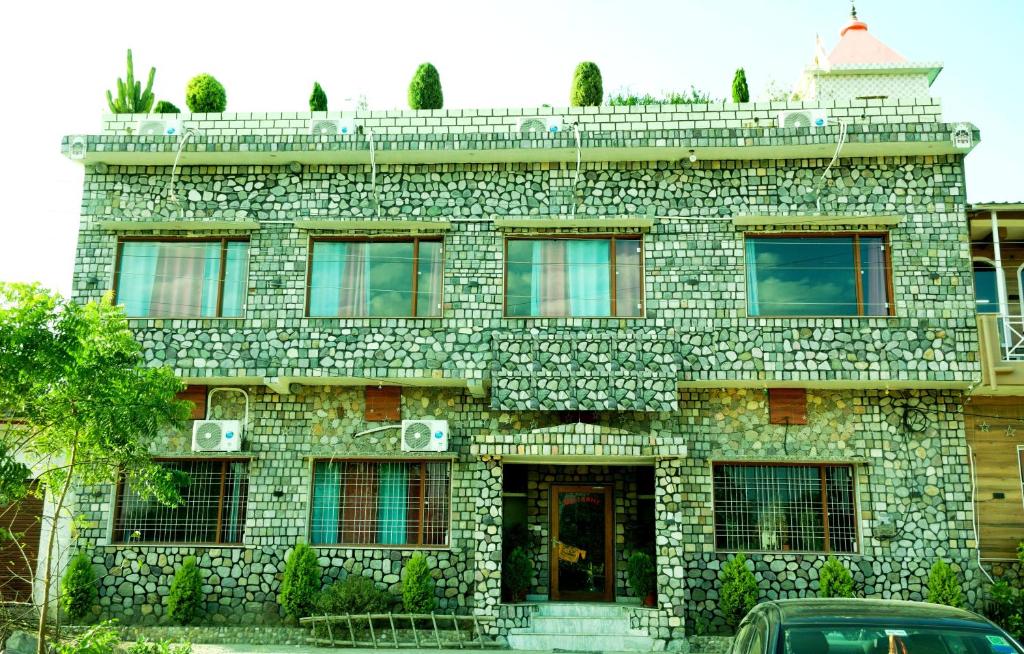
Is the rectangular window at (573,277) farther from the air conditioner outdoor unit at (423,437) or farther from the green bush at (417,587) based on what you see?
the green bush at (417,587)

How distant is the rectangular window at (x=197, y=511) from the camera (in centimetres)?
1598

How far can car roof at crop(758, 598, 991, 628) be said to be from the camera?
6.05m

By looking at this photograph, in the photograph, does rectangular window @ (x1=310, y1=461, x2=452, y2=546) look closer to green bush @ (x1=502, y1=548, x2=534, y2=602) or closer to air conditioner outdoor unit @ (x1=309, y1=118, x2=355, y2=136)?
green bush @ (x1=502, y1=548, x2=534, y2=602)

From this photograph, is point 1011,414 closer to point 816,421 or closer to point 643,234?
point 816,421

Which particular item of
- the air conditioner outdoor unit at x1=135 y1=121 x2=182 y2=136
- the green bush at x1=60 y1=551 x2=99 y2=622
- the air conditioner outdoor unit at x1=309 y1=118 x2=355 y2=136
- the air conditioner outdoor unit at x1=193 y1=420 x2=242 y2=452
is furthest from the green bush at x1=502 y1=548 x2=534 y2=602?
the air conditioner outdoor unit at x1=135 y1=121 x2=182 y2=136

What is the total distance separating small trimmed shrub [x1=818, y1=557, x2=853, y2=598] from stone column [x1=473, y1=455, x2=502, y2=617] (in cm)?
A: 507

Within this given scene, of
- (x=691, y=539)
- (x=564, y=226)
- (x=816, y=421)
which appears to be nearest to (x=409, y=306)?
(x=564, y=226)

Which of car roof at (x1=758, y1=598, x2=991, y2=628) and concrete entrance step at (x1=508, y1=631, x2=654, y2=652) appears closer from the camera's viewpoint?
car roof at (x1=758, y1=598, x2=991, y2=628)

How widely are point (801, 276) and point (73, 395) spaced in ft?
37.0

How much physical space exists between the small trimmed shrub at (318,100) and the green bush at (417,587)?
831 centimetres

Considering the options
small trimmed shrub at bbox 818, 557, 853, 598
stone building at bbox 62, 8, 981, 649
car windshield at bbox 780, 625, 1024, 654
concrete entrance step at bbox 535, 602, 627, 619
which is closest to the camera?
car windshield at bbox 780, 625, 1024, 654

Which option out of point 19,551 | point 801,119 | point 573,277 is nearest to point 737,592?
point 573,277

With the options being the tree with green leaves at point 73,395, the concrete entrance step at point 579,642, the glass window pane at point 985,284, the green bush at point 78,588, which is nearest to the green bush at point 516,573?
the concrete entrance step at point 579,642

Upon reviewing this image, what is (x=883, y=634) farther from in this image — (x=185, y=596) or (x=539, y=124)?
(x=185, y=596)
